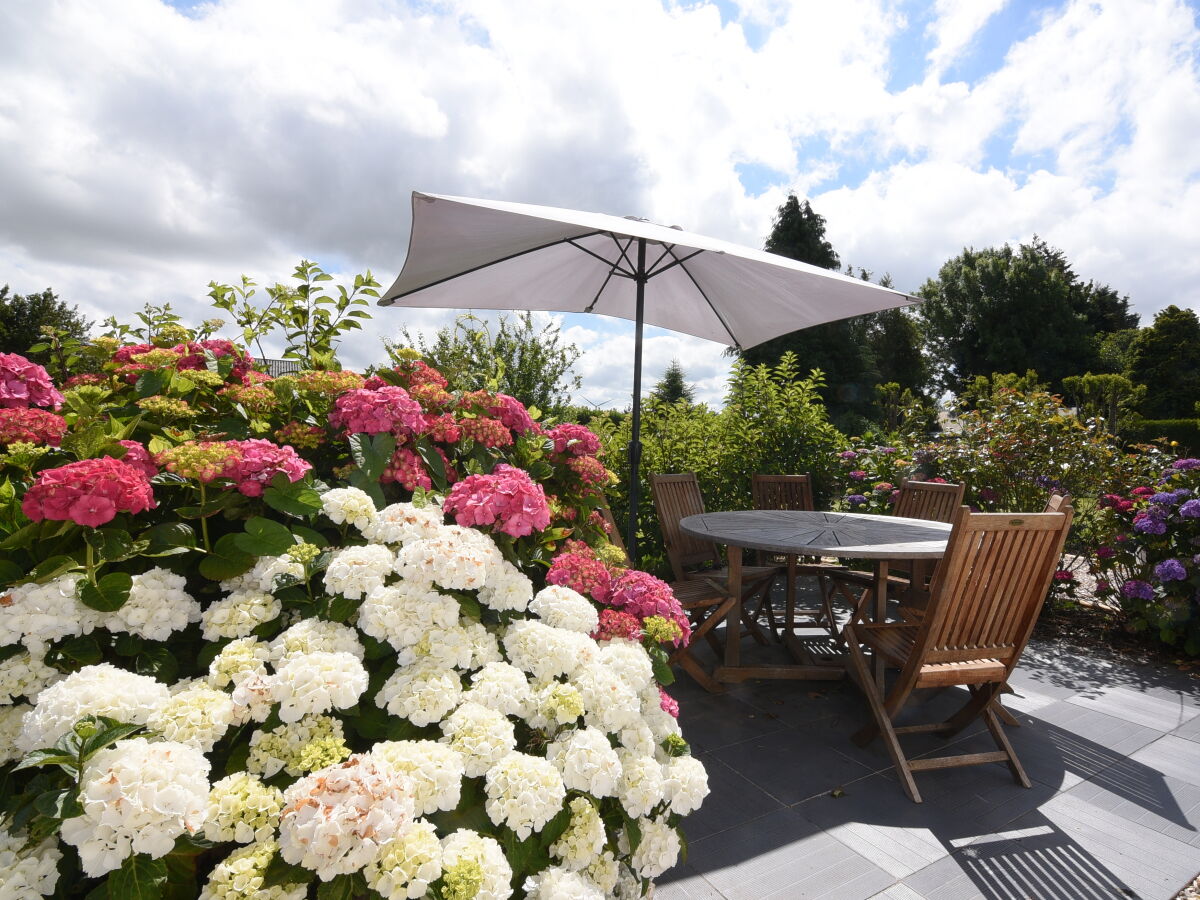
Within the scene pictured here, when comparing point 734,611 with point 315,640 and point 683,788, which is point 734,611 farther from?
point 315,640

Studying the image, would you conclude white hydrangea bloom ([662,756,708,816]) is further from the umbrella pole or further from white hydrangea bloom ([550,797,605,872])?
the umbrella pole

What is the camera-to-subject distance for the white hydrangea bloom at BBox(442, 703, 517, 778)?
1.14m

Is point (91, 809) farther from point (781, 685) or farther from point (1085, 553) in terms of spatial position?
point (1085, 553)

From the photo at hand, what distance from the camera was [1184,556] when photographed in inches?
162

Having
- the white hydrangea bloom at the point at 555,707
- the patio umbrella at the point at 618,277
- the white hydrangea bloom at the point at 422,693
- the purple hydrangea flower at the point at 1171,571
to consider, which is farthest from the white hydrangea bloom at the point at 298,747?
the purple hydrangea flower at the point at 1171,571

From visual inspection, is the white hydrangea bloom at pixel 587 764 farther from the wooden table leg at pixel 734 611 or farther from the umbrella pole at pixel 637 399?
the umbrella pole at pixel 637 399

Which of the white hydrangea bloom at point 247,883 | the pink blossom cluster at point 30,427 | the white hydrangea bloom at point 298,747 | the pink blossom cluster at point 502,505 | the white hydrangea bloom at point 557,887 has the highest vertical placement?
the pink blossom cluster at point 30,427

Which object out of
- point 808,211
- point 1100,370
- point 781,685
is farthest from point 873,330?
point 781,685

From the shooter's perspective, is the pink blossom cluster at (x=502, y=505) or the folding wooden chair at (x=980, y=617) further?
the folding wooden chair at (x=980, y=617)

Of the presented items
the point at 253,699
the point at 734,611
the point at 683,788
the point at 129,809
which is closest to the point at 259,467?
the point at 253,699

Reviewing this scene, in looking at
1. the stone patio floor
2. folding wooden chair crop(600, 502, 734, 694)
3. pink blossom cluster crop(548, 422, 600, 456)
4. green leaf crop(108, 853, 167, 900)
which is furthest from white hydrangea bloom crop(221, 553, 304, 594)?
folding wooden chair crop(600, 502, 734, 694)

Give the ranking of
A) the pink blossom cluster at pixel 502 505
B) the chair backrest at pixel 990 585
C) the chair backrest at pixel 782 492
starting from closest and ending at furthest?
the pink blossom cluster at pixel 502 505 < the chair backrest at pixel 990 585 < the chair backrest at pixel 782 492

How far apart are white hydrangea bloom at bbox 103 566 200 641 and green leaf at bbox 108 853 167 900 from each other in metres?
0.47

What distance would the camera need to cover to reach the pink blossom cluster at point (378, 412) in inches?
68.7
